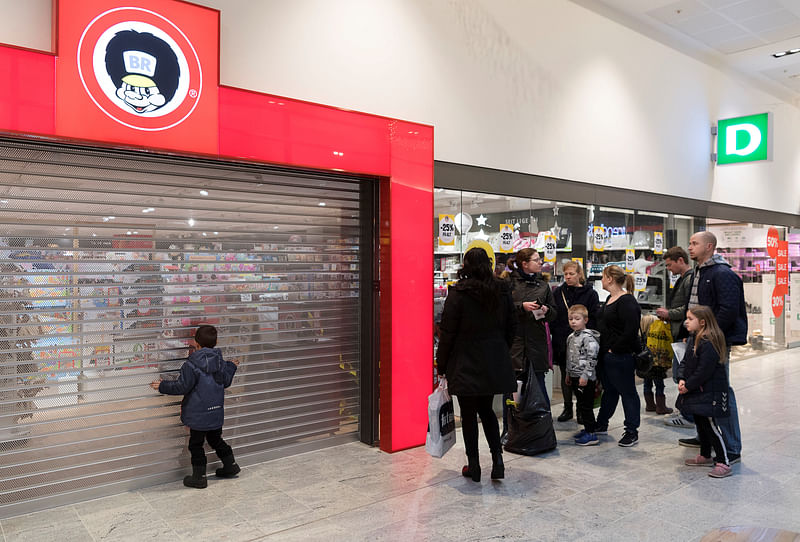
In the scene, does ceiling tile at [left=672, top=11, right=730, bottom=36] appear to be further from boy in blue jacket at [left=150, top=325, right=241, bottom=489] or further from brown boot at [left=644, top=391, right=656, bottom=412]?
boy in blue jacket at [left=150, top=325, right=241, bottom=489]

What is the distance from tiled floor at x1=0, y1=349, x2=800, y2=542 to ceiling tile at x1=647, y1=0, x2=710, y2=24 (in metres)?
5.04

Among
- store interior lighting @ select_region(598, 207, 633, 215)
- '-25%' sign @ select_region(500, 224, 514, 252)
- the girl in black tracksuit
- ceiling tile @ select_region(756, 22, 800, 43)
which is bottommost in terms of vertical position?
the girl in black tracksuit

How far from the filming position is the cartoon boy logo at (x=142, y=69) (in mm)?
3637

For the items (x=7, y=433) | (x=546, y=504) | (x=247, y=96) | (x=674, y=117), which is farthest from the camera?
(x=674, y=117)

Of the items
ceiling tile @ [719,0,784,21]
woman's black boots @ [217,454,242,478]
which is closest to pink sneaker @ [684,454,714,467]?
woman's black boots @ [217,454,242,478]

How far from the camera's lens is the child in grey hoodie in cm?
507

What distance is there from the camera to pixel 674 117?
834cm

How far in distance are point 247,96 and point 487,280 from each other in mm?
2059

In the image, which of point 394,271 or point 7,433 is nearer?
point 7,433

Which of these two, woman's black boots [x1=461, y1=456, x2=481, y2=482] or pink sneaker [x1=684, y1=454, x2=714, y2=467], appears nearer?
woman's black boots [x1=461, y1=456, x2=481, y2=482]

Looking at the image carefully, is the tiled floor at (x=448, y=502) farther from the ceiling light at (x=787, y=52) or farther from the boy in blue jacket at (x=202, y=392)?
the ceiling light at (x=787, y=52)

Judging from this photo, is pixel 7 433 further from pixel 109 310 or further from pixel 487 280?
pixel 487 280

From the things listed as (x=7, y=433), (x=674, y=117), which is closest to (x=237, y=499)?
(x=7, y=433)

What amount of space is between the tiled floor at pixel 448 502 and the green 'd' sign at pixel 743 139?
5146 millimetres
